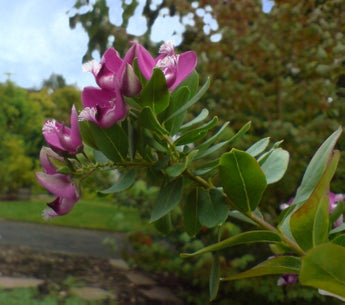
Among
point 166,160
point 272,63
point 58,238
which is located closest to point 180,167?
point 166,160

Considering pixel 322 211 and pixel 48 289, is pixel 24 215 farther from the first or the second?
pixel 322 211

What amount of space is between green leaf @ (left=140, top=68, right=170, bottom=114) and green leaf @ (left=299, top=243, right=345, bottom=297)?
0.18 metres

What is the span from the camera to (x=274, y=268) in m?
0.38

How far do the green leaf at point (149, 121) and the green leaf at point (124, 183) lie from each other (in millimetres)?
51

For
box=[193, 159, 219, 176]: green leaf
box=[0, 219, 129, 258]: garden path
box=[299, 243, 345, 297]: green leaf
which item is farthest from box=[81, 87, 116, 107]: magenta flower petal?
box=[0, 219, 129, 258]: garden path

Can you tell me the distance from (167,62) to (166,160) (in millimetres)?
88

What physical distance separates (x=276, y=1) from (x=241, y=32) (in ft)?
1.15

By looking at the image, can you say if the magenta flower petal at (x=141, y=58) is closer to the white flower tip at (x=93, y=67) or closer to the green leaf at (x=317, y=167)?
the white flower tip at (x=93, y=67)

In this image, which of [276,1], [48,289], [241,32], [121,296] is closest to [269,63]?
[241,32]

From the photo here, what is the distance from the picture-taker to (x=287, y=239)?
0.40 metres

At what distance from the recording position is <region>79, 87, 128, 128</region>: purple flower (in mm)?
390

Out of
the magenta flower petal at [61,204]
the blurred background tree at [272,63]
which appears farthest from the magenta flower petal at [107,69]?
the blurred background tree at [272,63]

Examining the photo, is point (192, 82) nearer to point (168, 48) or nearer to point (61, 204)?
point (168, 48)

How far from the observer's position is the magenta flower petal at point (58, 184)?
40 cm
